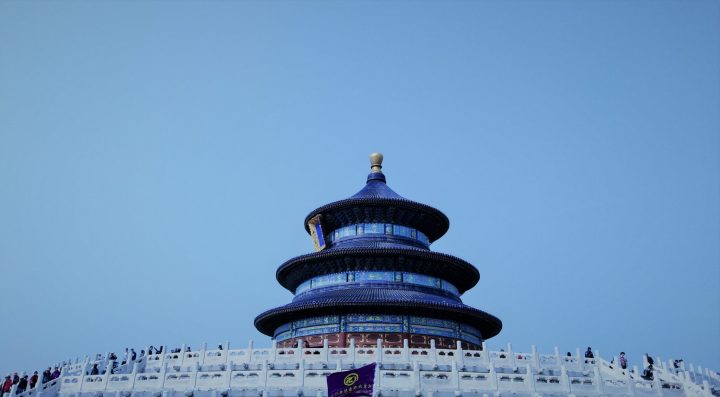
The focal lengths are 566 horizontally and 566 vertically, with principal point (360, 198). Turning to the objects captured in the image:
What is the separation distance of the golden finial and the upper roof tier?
391cm

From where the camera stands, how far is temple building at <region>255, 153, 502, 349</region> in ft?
96.1

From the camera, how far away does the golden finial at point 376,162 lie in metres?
41.9

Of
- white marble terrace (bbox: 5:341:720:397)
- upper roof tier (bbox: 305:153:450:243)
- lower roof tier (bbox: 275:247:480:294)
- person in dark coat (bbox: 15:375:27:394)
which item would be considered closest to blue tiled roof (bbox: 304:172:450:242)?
upper roof tier (bbox: 305:153:450:243)

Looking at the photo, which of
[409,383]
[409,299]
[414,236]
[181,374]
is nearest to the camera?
[409,383]

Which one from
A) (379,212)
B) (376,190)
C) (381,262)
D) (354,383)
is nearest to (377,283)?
(381,262)

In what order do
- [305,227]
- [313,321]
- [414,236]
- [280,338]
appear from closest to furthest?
[313,321]
[280,338]
[414,236]
[305,227]

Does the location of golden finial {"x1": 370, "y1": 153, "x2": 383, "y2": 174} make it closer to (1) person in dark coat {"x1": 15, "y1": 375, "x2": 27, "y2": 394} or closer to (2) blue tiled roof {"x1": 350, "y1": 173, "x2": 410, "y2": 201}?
(2) blue tiled roof {"x1": 350, "y1": 173, "x2": 410, "y2": 201}

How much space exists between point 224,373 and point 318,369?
3.02 m

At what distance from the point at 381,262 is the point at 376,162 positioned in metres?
11.7

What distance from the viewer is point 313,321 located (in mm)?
30953

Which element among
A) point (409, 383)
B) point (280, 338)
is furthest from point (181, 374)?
point (280, 338)

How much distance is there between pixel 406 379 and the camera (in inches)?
645

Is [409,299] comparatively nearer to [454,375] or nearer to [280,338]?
[280,338]

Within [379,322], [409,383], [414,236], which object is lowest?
[409,383]
